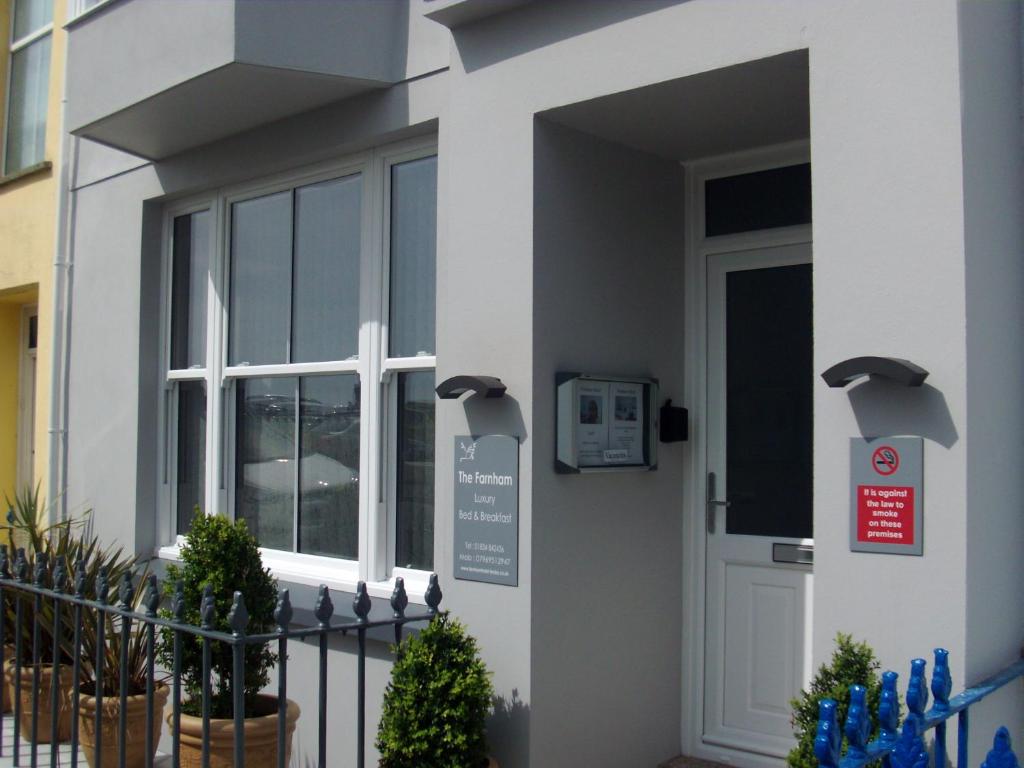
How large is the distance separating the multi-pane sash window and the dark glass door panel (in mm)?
6115

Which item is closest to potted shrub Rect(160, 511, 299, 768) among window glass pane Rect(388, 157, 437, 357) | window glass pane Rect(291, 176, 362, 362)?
window glass pane Rect(388, 157, 437, 357)

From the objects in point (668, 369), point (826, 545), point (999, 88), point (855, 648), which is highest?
point (999, 88)

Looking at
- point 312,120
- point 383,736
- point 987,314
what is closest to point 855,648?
point 987,314

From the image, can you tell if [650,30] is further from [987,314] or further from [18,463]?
[18,463]

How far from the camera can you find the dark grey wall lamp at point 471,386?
4652 mm

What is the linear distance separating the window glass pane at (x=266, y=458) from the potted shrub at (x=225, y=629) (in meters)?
1.40

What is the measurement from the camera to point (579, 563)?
483 cm

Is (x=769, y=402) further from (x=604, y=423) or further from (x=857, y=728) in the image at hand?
(x=857, y=728)

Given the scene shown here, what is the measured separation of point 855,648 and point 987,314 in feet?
3.95

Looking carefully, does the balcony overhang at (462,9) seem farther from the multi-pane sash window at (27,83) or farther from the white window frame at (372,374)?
the multi-pane sash window at (27,83)

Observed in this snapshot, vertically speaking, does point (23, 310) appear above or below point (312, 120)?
below

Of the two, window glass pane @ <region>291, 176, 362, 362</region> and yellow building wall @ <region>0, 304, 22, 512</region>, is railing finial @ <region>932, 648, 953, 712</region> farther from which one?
yellow building wall @ <region>0, 304, 22, 512</region>

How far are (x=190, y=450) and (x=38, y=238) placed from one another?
2.40 metres

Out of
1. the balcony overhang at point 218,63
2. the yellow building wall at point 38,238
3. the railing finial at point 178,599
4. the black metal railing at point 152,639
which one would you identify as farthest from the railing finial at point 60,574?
the balcony overhang at point 218,63
